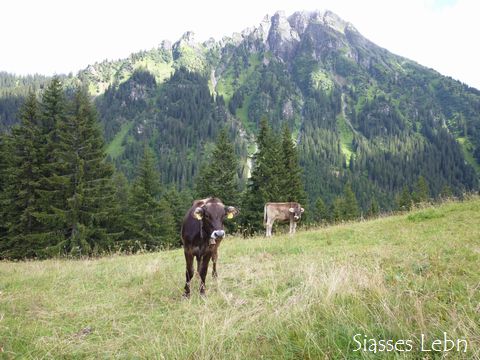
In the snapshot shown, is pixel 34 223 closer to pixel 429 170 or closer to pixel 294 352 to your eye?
pixel 294 352

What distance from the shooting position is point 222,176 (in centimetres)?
3675

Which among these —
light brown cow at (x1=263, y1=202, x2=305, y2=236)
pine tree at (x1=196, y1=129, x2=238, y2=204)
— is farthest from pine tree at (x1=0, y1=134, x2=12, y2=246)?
light brown cow at (x1=263, y1=202, x2=305, y2=236)

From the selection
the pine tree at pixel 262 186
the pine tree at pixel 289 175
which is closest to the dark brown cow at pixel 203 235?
the pine tree at pixel 262 186

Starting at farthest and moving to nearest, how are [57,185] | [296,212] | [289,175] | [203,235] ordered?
[289,175] → [57,185] → [296,212] → [203,235]

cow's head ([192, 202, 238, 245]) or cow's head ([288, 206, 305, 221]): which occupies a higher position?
cow's head ([192, 202, 238, 245])

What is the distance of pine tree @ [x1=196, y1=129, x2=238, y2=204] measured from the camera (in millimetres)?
36281

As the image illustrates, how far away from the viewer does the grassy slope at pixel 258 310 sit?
3.30 metres

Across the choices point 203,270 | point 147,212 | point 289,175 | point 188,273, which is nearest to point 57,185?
point 147,212

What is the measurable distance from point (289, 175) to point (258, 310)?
33.2m

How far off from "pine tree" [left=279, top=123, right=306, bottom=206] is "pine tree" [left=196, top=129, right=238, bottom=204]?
587 centimetres

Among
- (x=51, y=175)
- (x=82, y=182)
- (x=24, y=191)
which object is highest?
(x=51, y=175)

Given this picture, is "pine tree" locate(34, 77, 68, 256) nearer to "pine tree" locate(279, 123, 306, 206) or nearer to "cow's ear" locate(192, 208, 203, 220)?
"cow's ear" locate(192, 208, 203, 220)

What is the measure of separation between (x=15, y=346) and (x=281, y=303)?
3.96 metres

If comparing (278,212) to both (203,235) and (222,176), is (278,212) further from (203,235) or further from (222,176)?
(222,176)
